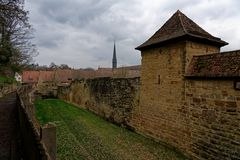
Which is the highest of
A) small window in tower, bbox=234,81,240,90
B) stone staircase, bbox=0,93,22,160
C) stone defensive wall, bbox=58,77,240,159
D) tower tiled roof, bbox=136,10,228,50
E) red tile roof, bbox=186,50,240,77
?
tower tiled roof, bbox=136,10,228,50

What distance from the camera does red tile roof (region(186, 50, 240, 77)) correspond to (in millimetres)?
7023

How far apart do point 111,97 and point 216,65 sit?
8485mm

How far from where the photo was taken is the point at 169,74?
969 centimetres

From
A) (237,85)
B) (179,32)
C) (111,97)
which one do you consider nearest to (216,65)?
(237,85)

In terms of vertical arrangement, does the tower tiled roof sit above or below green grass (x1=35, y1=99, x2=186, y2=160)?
above

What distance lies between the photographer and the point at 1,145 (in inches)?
300

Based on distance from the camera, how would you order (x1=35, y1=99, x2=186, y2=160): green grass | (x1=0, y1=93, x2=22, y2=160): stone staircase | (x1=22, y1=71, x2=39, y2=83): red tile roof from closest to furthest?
(x1=0, y1=93, x2=22, y2=160): stone staircase < (x1=35, y1=99, x2=186, y2=160): green grass < (x1=22, y1=71, x2=39, y2=83): red tile roof

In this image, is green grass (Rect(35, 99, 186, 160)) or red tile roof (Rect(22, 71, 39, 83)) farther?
red tile roof (Rect(22, 71, 39, 83))

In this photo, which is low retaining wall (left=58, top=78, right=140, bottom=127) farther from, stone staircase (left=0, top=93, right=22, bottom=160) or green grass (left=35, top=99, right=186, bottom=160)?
stone staircase (left=0, top=93, right=22, bottom=160)

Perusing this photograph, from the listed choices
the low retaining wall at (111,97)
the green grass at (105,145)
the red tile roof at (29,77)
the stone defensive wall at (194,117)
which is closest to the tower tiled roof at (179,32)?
the stone defensive wall at (194,117)

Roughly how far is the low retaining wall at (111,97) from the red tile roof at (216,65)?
3.99 m

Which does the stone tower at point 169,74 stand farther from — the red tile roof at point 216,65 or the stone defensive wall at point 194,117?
the red tile roof at point 216,65

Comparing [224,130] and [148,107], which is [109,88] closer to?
[148,107]

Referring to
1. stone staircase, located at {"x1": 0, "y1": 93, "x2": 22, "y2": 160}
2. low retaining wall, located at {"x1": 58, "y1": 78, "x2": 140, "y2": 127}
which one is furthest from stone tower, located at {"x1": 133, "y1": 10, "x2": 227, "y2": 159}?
stone staircase, located at {"x1": 0, "y1": 93, "x2": 22, "y2": 160}
